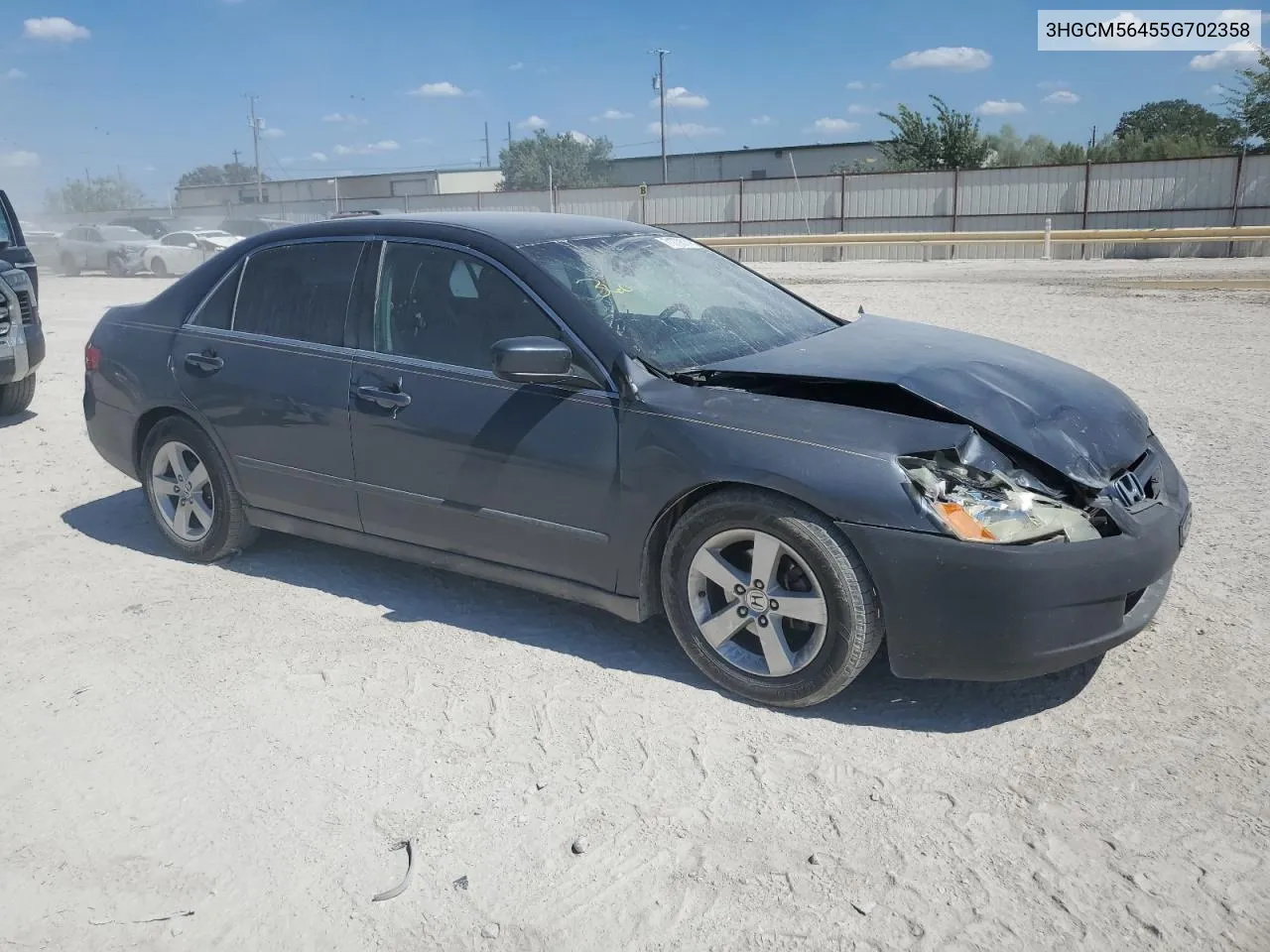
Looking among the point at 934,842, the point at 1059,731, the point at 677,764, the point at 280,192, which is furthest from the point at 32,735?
the point at 280,192

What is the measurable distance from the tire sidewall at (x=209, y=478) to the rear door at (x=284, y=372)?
0.14 m

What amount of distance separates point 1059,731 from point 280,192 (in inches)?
2521

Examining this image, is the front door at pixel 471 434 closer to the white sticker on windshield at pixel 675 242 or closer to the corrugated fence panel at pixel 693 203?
the white sticker on windshield at pixel 675 242

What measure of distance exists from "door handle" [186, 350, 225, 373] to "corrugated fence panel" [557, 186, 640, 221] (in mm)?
32118

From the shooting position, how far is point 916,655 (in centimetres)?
341

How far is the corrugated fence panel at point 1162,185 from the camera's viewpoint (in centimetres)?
2814

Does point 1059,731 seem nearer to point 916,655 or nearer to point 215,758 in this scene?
point 916,655

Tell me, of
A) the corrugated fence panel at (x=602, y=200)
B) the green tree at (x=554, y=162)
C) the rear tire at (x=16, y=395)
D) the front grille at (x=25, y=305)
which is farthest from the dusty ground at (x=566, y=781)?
the green tree at (x=554, y=162)

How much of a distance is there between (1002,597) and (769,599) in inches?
29.6

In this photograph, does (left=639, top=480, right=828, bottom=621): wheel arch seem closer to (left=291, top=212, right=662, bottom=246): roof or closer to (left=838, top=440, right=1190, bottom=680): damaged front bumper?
(left=838, top=440, right=1190, bottom=680): damaged front bumper

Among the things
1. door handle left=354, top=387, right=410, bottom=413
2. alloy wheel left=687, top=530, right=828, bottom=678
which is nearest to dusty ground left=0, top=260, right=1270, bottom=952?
alloy wheel left=687, top=530, right=828, bottom=678

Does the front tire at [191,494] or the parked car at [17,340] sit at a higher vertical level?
the parked car at [17,340]

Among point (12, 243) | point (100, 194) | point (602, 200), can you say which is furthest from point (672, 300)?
point (100, 194)

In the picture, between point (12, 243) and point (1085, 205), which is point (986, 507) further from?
point (1085, 205)
